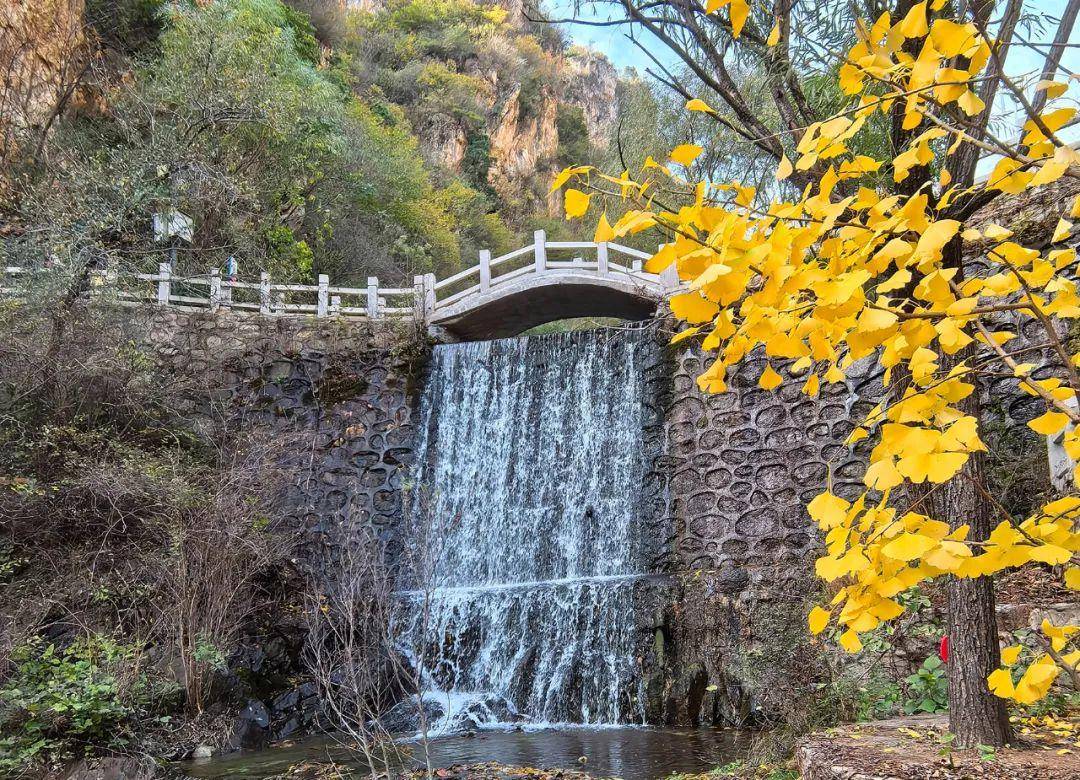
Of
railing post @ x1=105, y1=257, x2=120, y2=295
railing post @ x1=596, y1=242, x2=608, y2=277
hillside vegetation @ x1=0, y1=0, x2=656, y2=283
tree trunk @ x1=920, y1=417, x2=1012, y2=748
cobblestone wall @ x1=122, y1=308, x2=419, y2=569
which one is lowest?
tree trunk @ x1=920, y1=417, x2=1012, y2=748

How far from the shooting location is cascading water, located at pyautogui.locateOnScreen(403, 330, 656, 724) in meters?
8.46

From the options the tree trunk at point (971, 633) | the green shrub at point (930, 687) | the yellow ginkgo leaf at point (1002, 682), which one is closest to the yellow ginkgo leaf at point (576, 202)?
the yellow ginkgo leaf at point (1002, 682)

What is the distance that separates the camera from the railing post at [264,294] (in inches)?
500

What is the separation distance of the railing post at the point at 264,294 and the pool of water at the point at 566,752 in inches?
288

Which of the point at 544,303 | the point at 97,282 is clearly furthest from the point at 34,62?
the point at 544,303

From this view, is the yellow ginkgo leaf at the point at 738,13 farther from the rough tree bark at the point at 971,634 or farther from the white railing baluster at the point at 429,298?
the white railing baluster at the point at 429,298

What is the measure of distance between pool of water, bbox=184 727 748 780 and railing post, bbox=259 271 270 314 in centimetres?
732

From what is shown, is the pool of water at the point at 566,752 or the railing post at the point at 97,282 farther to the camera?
the railing post at the point at 97,282

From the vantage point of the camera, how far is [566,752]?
660 centimetres

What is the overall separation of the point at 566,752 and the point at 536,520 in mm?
4458

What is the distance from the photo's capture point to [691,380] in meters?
10.4

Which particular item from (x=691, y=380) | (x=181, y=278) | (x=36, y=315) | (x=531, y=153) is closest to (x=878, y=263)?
(x=691, y=380)

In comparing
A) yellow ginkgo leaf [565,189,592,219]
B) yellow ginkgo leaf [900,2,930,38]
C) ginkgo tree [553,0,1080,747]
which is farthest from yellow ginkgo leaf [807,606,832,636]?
yellow ginkgo leaf [900,2,930,38]

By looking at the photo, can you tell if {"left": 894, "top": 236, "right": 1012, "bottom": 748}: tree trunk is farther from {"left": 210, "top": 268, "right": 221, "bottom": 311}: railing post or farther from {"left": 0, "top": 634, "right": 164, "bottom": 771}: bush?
{"left": 210, "top": 268, "right": 221, "bottom": 311}: railing post
